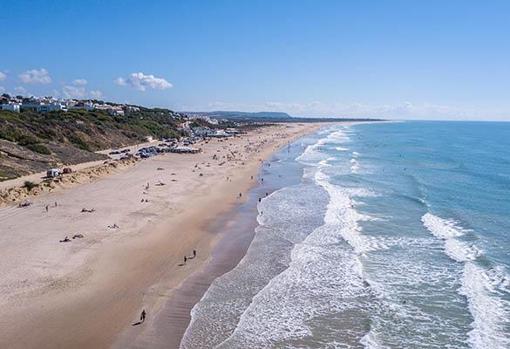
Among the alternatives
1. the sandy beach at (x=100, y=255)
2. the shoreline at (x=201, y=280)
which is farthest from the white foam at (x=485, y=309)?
the sandy beach at (x=100, y=255)

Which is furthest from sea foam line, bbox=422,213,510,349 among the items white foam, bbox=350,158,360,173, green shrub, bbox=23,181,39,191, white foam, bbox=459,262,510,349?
green shrub, bbox=23,181,39,191

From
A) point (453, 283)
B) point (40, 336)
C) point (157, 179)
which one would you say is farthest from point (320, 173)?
point (40, 336)

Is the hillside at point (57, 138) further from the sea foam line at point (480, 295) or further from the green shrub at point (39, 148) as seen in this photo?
the sea foam line at point (480, 295)

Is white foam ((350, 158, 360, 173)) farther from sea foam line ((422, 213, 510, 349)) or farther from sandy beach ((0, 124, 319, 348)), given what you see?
sea foam line ((422, 213, 510, 349))

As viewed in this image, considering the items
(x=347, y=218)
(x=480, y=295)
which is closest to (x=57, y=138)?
(x=347, y=218)

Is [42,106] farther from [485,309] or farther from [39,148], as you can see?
[485,309]

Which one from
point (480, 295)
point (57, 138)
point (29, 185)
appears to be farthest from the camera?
point (57, 138)
